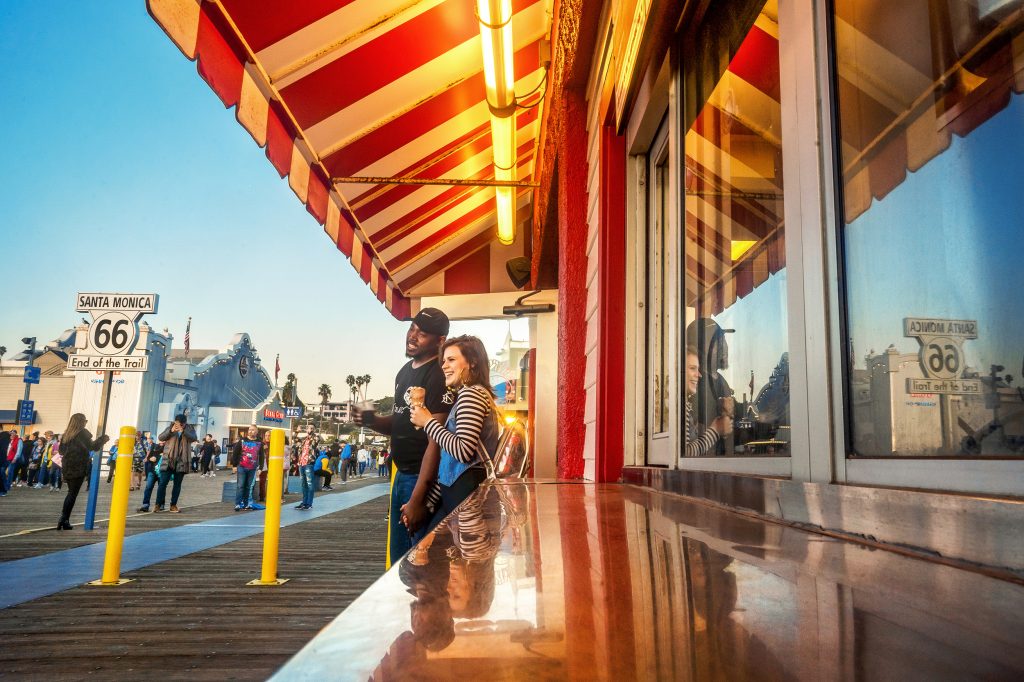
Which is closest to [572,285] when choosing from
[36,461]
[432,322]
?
[432,322]

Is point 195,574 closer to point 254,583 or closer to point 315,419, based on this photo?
point 254,583

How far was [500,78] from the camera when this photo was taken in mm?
3787

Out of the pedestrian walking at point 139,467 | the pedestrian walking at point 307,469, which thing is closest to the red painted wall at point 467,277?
the pedestrian walking at point 307,469

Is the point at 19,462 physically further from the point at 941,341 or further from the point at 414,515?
the point at 941,341

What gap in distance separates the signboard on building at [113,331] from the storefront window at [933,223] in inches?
279

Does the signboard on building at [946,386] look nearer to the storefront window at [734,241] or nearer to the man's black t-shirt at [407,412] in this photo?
the storefront window at [734,241]

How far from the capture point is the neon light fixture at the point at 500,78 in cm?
312

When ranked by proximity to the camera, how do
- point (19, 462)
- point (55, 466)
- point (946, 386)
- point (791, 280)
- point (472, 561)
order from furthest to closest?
point (19, 462) < point (55, 466) < point (791, 280) < point (946, 386) < point (472, 561)

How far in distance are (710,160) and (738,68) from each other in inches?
13.8

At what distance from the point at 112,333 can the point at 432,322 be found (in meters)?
5.11

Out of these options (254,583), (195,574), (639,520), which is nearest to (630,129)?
(639,520)

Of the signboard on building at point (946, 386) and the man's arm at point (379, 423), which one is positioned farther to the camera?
the man's arm at point (379, 423)

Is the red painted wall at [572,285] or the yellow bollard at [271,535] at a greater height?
the red painted wall at [572,285]

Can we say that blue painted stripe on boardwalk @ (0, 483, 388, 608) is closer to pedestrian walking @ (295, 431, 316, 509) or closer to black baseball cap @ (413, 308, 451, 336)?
pedestrian walking @ (295, 431, 316, 509)
